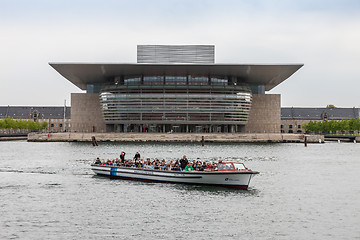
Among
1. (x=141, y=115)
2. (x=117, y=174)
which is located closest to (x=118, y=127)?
(x=141, y=115)

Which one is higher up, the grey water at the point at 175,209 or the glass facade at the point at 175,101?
the glass facade at the point at 175,101

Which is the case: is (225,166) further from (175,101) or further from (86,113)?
(86,113)

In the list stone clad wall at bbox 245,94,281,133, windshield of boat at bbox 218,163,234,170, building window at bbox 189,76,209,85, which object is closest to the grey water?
windshield of boat at bbox 218,163,234,170

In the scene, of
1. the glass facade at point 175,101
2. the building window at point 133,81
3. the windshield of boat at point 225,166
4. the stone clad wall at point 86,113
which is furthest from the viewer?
the stone clad wall at point 86,113

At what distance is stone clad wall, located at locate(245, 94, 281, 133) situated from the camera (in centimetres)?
14412

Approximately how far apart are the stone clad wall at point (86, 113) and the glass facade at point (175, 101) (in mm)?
9258

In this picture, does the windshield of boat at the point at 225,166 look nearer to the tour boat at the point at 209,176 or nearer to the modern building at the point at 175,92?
the tour boat at the point at 209,176

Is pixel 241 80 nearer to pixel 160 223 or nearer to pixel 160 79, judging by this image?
pixel 160 79

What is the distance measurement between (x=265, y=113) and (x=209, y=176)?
10935 cm

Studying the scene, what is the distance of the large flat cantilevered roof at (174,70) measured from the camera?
120375 millimetres

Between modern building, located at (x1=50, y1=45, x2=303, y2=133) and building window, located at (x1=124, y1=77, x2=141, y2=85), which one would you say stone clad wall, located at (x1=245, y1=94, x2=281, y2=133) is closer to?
modern building, located at (x1=50, y1=45, x2=303, y2=133)

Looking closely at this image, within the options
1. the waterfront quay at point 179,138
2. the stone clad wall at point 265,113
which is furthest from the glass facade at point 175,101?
the waterfront quay at point 179,138

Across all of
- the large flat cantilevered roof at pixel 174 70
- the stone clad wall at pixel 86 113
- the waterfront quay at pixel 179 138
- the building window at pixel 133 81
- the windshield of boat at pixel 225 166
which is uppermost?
the large flat cantilevered roof at pixel 174 70

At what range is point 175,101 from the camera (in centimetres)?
13025
